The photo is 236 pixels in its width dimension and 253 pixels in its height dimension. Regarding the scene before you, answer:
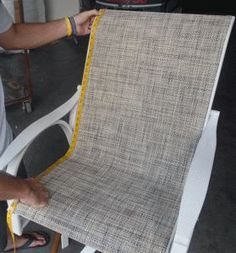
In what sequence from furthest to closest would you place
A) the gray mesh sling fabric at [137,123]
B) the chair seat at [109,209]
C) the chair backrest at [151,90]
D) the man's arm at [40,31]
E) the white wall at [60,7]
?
the white wall at [60,7] < the man's arm at [40,31] < the chair backrest at [151,90] < the gray mesh sling fabric at [137,123] < the chair seat at [109,209]

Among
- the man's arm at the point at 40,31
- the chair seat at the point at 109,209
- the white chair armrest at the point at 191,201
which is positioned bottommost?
the chair seat at the point at 109,209

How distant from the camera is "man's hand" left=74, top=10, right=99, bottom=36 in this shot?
1409mm

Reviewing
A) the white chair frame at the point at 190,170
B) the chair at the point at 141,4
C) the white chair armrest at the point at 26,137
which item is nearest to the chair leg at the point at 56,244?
the white chair frame at the point at 190,170

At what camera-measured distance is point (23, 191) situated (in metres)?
0.98

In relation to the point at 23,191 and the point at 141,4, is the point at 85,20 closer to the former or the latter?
the point at 23,191

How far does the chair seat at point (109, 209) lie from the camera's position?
960mm

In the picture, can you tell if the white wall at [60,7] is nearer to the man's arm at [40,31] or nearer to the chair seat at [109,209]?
the man's arm at [40,31]

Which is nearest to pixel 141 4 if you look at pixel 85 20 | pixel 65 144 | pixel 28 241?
pixel 65 144

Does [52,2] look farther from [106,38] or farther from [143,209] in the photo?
[143,209]

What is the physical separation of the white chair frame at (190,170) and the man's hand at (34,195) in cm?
8

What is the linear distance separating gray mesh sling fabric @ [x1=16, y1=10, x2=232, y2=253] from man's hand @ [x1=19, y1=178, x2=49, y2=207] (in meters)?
0.02

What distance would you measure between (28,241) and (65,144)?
2.71 ft

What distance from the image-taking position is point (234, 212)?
5.58ft

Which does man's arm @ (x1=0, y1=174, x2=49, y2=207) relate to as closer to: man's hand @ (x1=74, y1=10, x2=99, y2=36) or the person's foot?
the person's foot
